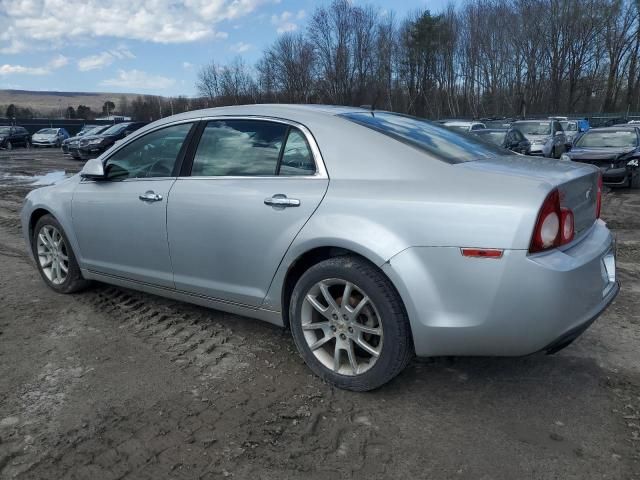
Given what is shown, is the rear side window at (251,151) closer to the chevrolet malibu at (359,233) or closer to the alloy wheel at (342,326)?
the chevrolet malibu at (359,233)

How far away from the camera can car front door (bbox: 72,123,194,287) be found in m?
3.70

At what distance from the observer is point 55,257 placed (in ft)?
15.4

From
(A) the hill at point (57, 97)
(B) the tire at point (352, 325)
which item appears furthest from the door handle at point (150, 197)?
(A) the hill at point (57, 97)

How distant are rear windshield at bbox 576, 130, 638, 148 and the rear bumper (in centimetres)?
1094

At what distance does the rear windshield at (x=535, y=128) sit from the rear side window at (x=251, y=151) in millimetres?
15429

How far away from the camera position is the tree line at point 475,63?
5791 centimetres

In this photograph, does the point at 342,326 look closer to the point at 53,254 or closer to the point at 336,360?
the point at 336,360

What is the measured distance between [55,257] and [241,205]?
95.9 inches

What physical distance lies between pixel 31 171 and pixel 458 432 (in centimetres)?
1953

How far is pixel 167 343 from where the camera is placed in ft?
12.0

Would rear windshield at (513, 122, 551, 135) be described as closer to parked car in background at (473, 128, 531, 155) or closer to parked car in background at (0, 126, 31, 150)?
parked car in background at (473, 128, 531, 155)

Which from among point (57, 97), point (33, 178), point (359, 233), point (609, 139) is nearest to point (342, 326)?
point (359, 233)

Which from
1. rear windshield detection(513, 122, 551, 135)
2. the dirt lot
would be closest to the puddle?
the dirt lot

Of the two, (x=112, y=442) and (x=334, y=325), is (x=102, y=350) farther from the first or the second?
(x=334, y=325)
